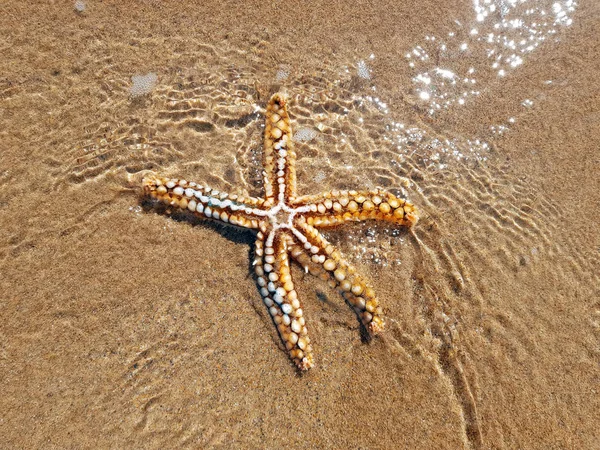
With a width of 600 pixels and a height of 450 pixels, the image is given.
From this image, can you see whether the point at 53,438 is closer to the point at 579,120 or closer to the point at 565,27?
the point at 579,120

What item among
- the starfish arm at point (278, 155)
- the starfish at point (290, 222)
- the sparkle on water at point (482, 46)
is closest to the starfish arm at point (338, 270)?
the starfish at point (290, 222)

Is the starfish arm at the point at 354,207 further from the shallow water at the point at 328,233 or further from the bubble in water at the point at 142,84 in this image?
the bubble in water at the point at 142,84

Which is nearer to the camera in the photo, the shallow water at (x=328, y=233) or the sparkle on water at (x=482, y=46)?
the shallow water at (x=328, y=233)

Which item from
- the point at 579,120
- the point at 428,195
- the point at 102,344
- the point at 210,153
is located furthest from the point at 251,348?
the point at 579,120

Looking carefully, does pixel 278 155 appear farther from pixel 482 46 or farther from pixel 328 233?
pixel 482 46

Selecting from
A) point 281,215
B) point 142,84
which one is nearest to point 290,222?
point 281,215

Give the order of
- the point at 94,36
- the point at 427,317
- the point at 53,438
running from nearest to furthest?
the point at 53,438, the point at 427,317, the point at 94,36
